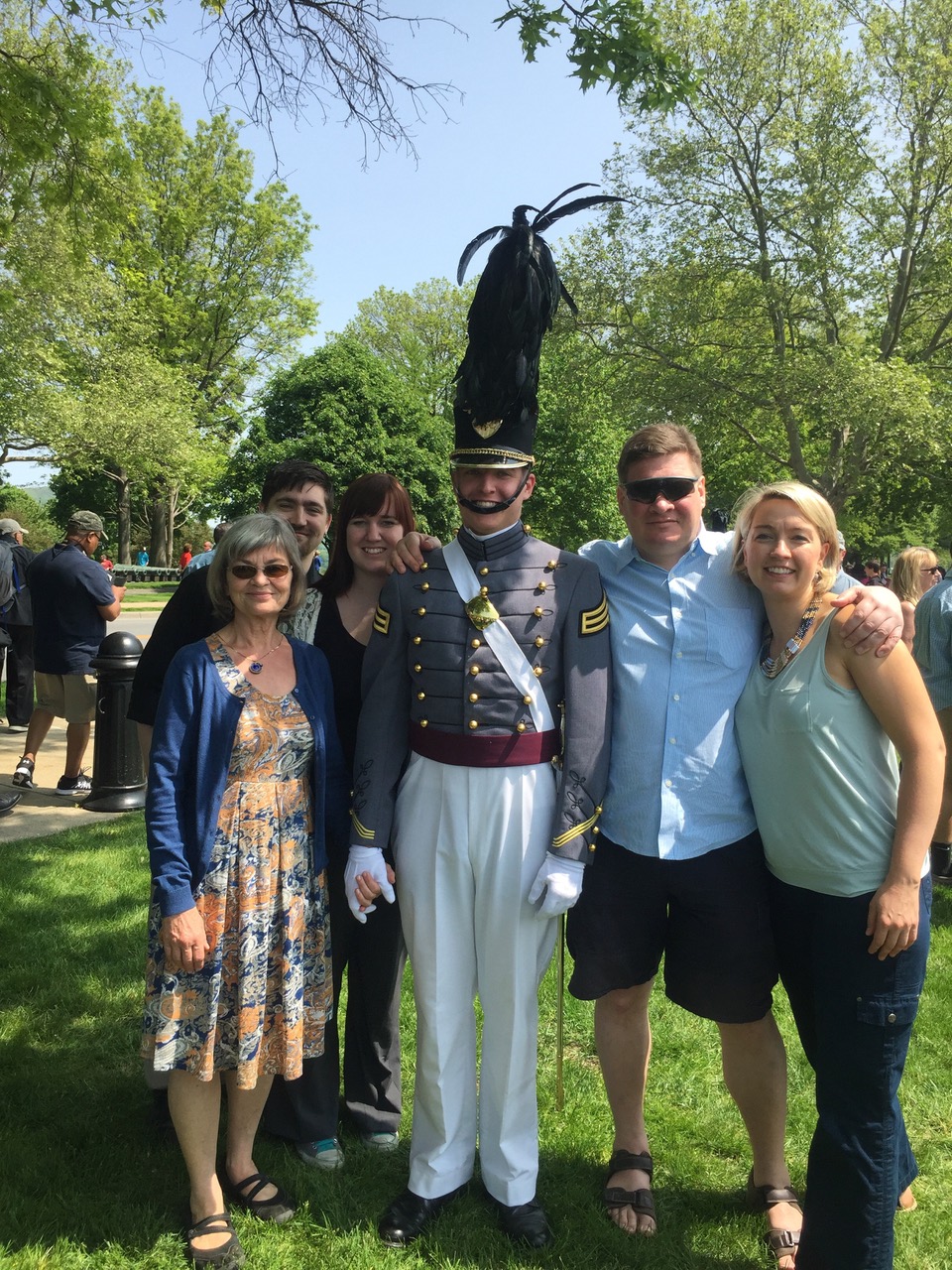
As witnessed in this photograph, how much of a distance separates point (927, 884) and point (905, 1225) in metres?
1.19

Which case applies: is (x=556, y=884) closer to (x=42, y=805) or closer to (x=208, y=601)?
(x=208, y=601)

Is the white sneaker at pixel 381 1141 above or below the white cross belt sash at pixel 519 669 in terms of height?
below

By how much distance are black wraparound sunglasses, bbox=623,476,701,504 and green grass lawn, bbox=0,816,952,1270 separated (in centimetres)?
217

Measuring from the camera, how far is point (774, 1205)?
2926 mm

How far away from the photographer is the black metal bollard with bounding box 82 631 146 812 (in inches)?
275

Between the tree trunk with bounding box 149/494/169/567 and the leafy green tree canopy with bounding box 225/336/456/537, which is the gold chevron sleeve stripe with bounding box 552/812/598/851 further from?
the tree trunk with bounding box 149/494/169/567

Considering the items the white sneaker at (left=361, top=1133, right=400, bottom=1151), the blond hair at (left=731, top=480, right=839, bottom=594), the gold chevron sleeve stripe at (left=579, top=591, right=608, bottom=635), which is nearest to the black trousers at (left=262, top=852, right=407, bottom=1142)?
the white sneaker at (left=361, top=1133, right=400, bottom=1151)

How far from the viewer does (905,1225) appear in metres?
2.94

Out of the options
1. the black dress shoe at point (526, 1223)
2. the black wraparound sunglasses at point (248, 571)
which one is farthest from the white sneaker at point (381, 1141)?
the black wraparound sunglasses at point (248, 571)

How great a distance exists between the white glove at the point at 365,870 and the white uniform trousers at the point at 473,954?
98 mm

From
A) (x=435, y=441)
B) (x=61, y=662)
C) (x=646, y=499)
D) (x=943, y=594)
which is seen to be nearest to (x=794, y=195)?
(x=435, y=441)

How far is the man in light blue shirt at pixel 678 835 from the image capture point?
274 cm

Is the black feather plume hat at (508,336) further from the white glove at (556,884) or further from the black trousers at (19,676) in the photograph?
the black trousers at (19,676)

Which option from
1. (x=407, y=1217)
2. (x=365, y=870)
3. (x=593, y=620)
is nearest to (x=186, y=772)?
(x=365, y=870)
